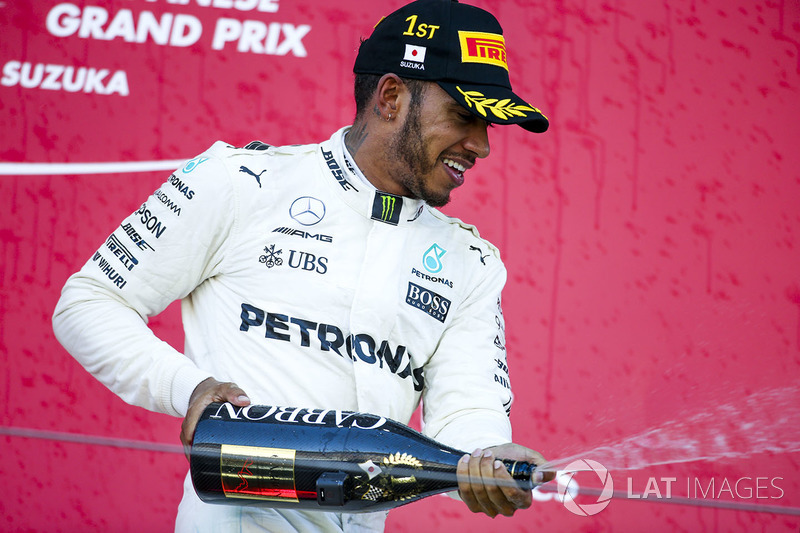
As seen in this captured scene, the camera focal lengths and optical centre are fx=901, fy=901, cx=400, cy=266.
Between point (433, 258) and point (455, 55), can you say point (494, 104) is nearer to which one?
point (455, 55)

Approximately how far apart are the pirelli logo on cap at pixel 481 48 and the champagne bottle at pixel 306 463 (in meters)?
0.61

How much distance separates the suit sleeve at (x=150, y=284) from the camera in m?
1.31

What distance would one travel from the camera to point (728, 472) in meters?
2.34

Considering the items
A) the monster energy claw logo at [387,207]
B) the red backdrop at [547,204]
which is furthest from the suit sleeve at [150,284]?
the red backdrop at [547,204]

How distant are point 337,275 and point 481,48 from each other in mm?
436

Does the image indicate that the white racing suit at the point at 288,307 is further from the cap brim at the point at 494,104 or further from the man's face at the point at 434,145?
the cap brim at the point at 494,104

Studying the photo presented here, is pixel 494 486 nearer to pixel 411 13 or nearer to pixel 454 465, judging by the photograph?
pixel 454 465

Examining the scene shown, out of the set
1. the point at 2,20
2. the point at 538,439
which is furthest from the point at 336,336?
the point at 2,20

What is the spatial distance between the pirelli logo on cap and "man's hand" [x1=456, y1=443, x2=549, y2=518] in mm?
623

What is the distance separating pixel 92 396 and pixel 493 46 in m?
1.53

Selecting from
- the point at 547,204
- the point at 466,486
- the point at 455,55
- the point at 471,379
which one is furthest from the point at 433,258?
the point at 547,204

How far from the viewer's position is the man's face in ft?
4.75

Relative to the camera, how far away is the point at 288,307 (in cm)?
140

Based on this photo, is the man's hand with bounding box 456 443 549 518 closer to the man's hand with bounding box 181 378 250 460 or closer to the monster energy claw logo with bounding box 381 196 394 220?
the man's hand with bounding box 181 378 250 460
